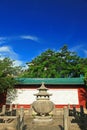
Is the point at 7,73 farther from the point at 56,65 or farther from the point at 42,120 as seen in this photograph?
the point at 56,65

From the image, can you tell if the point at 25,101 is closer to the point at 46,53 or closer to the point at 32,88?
the point at 32,88

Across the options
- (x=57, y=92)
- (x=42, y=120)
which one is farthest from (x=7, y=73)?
(x=42, y=120)

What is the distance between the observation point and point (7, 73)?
1970 cm

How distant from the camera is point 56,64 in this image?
37.4m

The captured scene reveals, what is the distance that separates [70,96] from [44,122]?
32.0ft

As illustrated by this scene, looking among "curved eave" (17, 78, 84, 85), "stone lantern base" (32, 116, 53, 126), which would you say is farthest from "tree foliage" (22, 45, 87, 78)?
"stone lantern base" (32, 116, 53, 126)

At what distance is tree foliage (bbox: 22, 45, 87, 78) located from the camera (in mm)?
36062

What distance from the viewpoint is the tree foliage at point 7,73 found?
724 inches

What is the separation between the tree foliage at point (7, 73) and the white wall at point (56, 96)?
9.23ft

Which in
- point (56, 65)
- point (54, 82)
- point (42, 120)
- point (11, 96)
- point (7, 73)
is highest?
point (56, 65)

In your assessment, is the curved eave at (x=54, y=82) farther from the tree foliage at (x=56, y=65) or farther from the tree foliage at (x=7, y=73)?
the tree foliage at (x=56, y=65)

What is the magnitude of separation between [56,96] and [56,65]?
15627mm

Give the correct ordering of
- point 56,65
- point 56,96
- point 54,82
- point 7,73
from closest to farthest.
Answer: point 7,73 → point 56,96 → point 54,82 → point 56,65

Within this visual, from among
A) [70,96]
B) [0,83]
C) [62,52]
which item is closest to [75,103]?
[70,96]
